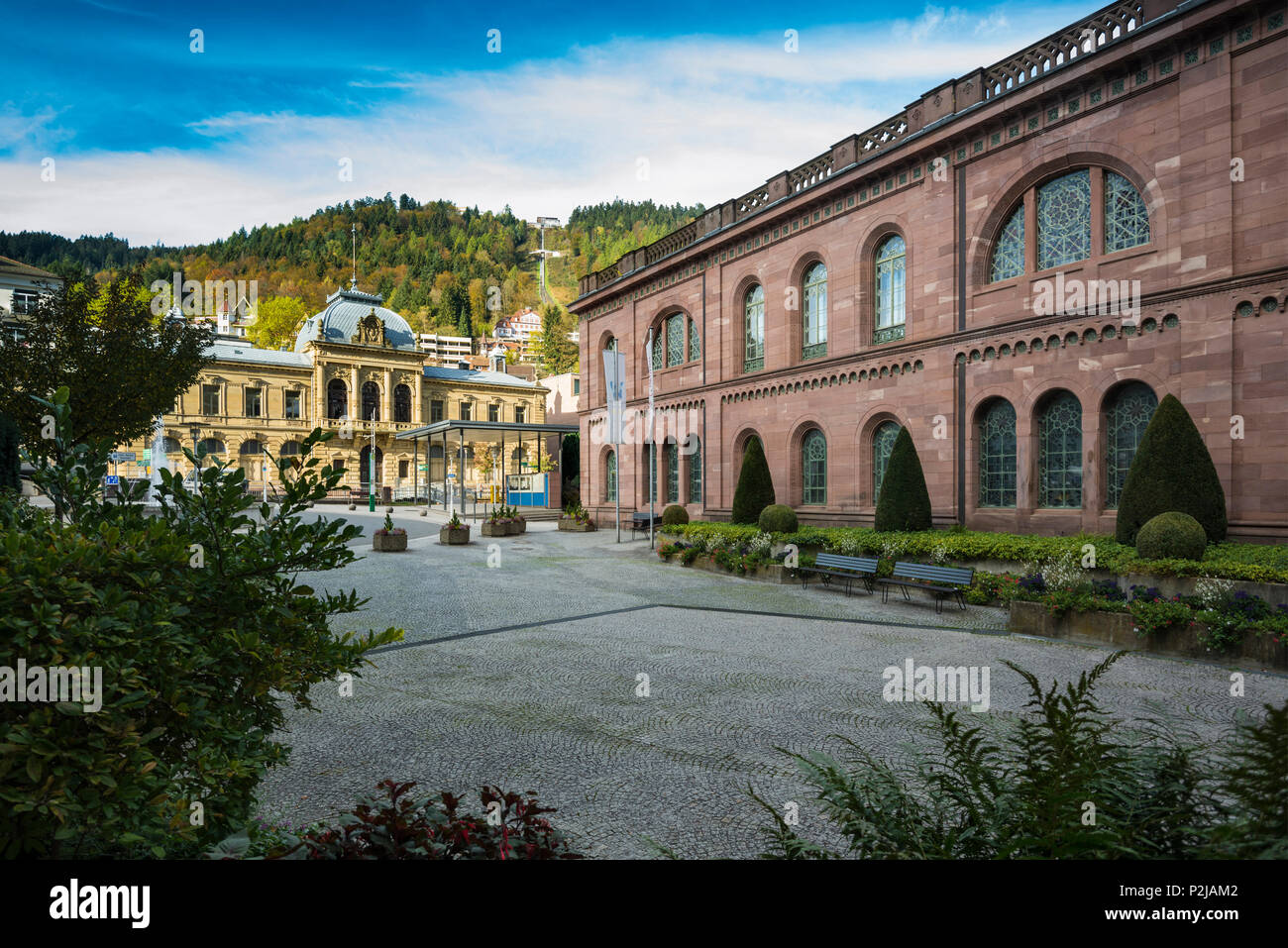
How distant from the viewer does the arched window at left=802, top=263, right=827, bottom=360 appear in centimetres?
2491

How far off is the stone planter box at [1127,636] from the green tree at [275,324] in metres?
91.0

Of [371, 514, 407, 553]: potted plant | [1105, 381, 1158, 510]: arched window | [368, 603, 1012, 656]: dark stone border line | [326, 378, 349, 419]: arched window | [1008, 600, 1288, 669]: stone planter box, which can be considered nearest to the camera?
[1008, 600, 1288, 669]: stone planter box

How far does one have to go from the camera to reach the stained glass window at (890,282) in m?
22.1

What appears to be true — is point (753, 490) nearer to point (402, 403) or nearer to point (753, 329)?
point (753, 329)

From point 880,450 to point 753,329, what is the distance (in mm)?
8426

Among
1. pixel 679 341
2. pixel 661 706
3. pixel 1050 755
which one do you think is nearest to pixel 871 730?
pixel 661 706

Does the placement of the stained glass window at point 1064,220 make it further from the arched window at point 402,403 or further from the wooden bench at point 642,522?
the arched window at point 402,403

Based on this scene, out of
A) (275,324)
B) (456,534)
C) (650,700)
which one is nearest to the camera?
(650,700)

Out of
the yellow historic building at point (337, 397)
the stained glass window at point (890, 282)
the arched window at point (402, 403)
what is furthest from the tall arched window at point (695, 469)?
the arched window at point (402, 403)

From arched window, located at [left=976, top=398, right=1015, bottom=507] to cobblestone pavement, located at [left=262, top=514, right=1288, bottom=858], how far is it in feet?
19.9

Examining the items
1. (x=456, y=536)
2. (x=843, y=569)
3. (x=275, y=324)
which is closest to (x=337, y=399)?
(x=275, y=324)

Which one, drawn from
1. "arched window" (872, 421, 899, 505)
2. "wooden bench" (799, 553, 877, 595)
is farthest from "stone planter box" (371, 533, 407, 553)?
"arched window" (872, 421, 899, 505)

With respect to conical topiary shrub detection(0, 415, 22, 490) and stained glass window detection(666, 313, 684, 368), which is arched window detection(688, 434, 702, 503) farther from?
conical topiary shrub detection(0, 415, 22, 490)

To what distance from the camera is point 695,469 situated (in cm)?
3102
